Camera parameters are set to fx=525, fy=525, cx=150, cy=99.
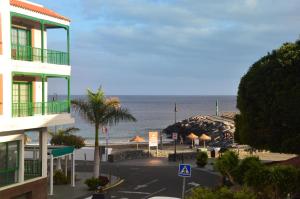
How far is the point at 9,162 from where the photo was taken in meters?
28.5

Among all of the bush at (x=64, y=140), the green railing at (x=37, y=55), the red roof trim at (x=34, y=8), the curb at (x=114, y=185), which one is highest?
the red roof trim at (x=34, y=8)

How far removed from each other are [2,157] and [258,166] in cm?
1442

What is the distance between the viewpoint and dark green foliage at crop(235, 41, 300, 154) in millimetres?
37031

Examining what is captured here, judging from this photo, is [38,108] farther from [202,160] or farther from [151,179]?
[202,160]

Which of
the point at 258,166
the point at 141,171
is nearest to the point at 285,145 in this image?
the point at 141,171

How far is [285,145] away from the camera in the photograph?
37406 millimetres

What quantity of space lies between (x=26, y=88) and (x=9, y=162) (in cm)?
480

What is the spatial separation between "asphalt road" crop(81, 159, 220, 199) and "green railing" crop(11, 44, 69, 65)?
29.4 ft

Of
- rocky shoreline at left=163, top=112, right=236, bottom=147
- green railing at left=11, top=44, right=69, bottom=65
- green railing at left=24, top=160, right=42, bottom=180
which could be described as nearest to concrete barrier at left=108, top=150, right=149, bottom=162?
green railing at left=24, top=160, right=42, bottom=180

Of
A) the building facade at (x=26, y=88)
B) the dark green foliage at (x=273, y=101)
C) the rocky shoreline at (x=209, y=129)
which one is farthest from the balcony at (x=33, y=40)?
the rocky shoreline at (x=209, y=129)

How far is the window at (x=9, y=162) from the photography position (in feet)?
91.4

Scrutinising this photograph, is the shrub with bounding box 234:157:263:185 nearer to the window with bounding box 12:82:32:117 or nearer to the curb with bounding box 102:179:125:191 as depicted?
the window with bounding box 12:82:32:117

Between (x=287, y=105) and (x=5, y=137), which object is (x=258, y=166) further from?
(x=287, y=105)

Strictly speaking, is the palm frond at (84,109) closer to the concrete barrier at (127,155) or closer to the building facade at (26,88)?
the building facade at (26,88)
